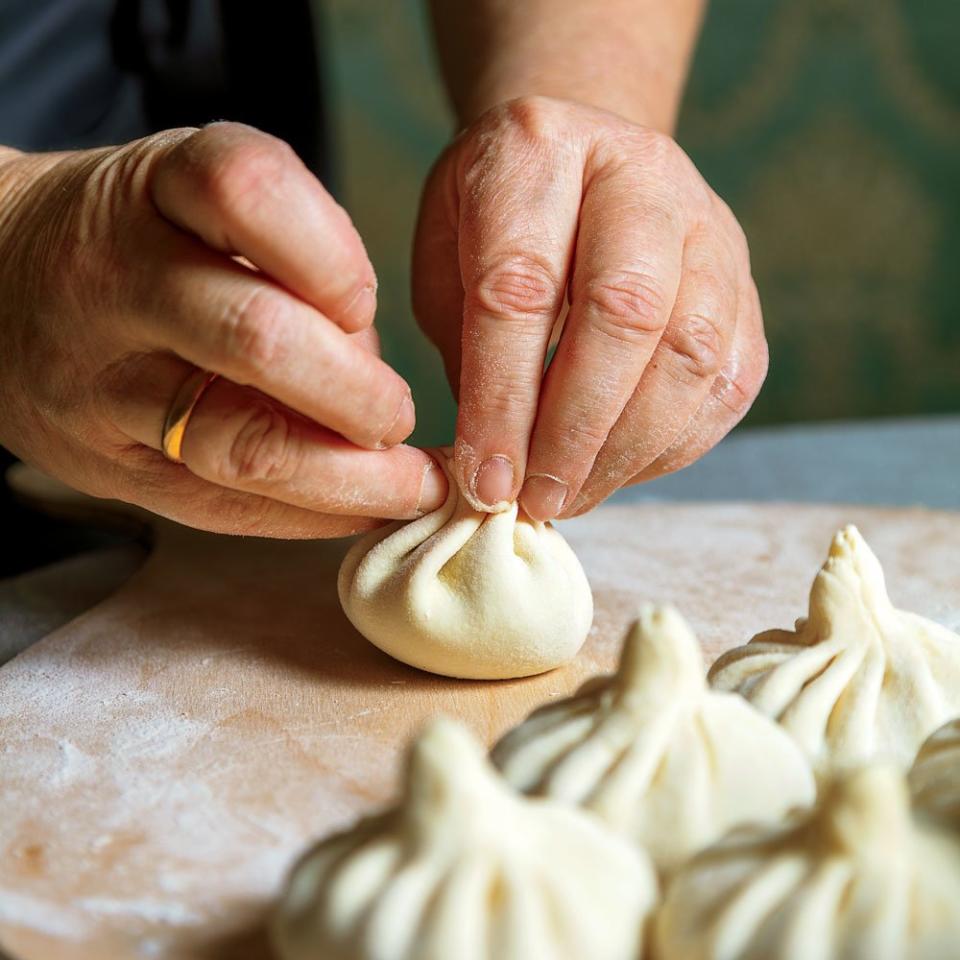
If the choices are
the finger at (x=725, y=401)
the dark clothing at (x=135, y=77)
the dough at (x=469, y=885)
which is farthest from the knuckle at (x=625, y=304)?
the dark clothing at (x=135, y=77)

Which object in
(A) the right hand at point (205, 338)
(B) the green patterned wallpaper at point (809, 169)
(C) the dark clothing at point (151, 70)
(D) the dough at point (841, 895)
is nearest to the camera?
(D) the dough at point (841, 895)

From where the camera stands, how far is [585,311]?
152 cm

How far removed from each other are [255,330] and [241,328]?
0.02 meters

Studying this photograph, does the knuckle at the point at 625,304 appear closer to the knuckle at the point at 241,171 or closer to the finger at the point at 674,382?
the finger at the point at 674,382

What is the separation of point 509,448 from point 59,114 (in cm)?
134

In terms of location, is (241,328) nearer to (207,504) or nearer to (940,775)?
(207,504)

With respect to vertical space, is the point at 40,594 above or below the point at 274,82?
below

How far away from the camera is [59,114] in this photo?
2.33 metres

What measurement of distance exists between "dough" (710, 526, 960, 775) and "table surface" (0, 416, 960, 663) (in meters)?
1.23

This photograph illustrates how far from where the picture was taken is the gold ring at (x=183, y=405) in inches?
55.3

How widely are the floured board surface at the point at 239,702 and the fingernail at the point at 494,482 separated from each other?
0.25 meters

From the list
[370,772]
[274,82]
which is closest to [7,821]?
[370,772]

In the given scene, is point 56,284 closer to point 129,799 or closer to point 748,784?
point 129,799

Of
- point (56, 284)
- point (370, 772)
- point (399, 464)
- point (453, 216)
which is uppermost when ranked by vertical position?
point (56, 284)
